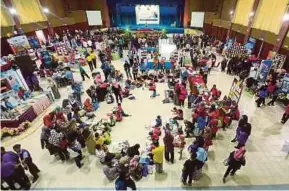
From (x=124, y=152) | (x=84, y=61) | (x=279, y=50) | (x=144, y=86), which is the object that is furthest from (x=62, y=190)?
(x=279, y=50)

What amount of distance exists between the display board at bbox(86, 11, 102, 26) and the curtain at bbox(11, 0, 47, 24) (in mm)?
7520

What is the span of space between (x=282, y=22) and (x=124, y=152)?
12104 millimetres

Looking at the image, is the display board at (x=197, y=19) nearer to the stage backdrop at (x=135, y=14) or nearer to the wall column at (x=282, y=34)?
the stage backdrop at (x=135, y=14)

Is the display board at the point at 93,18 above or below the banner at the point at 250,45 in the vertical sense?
above

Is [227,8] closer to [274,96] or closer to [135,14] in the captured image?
[135,14]

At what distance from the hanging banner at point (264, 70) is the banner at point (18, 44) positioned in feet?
54.4

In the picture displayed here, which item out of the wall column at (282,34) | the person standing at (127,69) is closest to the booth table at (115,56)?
the person standing at (127,69)

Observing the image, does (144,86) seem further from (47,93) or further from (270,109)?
(270,109)

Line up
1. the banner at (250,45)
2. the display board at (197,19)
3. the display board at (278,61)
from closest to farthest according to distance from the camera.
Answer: the display board at (278,61)
the banner at (250,45)
the display board at (197,19)

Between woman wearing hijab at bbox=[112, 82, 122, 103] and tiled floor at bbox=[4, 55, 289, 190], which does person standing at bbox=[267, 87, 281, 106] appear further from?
woman wearing hijab at bbox=[112, 82, 122, 103]

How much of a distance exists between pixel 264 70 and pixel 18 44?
55.6 ft

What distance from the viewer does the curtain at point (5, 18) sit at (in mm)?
15104

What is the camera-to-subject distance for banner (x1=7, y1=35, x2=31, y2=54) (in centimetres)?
1485

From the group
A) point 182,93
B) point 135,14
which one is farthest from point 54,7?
point 182,93
